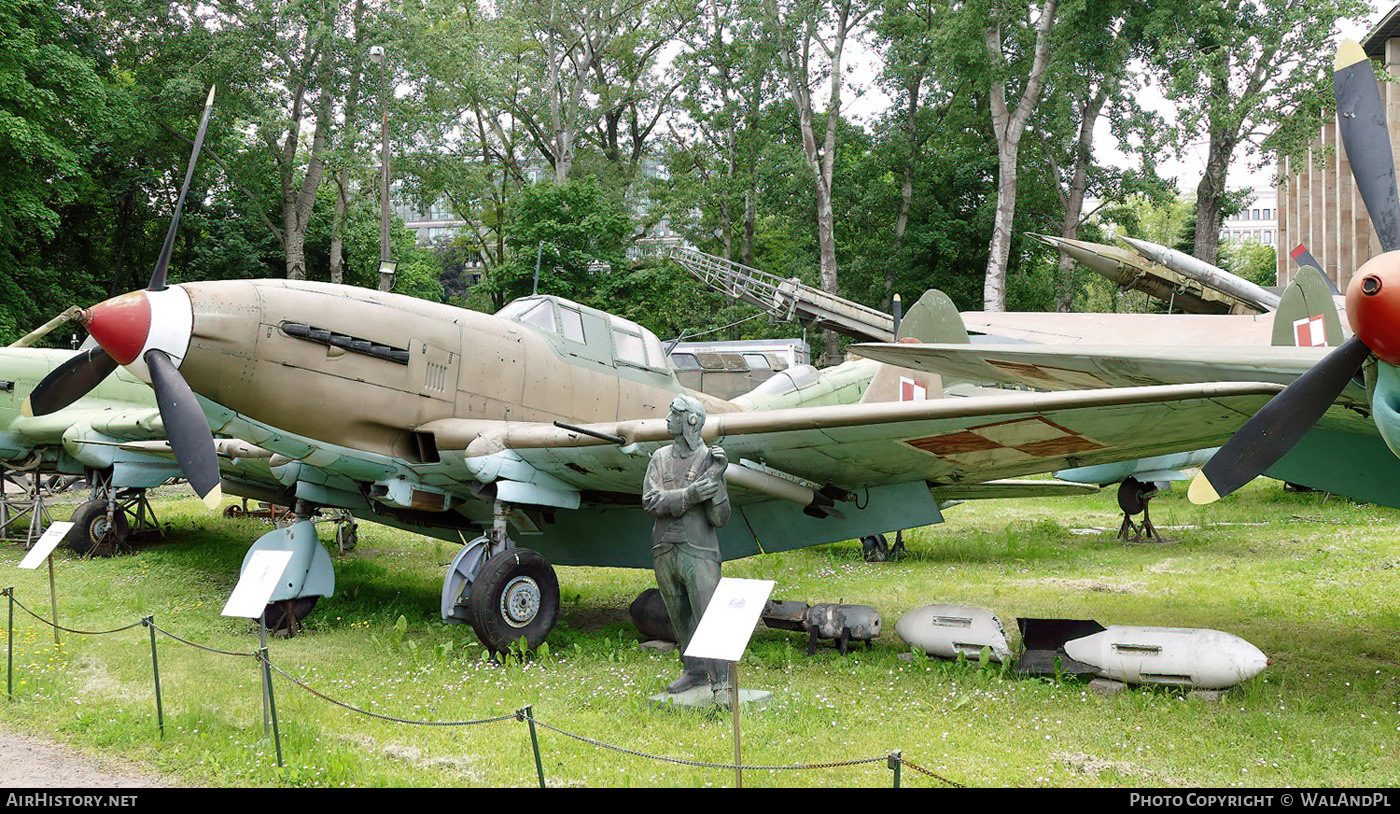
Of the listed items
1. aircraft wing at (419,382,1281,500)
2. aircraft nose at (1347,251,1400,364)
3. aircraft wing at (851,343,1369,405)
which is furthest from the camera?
aircraft wing at (851,343,1369,405)

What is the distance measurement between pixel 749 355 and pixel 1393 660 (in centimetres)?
1657

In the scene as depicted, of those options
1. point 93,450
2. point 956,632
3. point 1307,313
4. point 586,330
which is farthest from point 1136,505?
point 93,450

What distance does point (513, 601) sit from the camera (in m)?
7.08

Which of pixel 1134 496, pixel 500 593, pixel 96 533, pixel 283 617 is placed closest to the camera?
pixel 500 593

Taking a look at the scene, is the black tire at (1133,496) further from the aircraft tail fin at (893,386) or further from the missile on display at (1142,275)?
the missile on display at (1142,275)

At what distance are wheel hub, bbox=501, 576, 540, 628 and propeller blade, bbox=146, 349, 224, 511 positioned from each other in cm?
214

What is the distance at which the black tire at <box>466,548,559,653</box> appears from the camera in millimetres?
6891

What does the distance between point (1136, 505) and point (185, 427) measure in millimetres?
11819

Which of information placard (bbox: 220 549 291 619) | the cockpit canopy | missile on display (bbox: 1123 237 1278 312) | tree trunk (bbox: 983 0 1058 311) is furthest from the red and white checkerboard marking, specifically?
tree trunk (bbox: 983 0 1058 311)

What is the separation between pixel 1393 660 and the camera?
6.62 meters

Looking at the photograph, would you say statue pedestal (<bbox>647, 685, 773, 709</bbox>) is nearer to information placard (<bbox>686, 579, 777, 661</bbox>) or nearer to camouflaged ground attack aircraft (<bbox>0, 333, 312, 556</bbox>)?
information placard (<bbox>686, 579, 777, 661</bbox>)

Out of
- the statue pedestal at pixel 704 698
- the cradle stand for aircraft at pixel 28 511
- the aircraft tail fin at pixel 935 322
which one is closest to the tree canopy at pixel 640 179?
the cradle stand for aircraft at pixel 28 511

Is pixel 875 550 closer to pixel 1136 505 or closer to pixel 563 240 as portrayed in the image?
pixel 1136 505

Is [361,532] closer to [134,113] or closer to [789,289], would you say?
[789,289]
